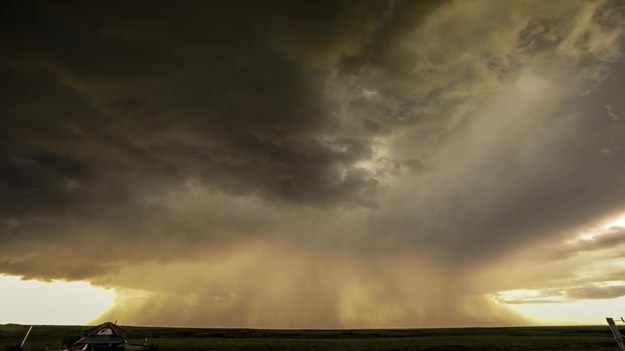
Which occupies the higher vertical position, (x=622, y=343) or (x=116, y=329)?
(x=116, y=329)

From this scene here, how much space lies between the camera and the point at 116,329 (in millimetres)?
66125

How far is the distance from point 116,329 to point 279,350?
3685cm

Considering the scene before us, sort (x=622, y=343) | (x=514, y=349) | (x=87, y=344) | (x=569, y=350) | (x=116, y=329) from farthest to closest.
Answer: (x=514, y=349) < (x=569, y=350) < (x=116, y=329) < (x=87, y=344) < (x=622, y=343)

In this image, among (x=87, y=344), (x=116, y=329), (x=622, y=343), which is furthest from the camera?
(x=116, y=329)

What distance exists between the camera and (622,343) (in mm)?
22391

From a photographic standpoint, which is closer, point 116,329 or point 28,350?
point 116,329

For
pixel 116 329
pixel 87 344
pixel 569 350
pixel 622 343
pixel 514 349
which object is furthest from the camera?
pixel 514 349

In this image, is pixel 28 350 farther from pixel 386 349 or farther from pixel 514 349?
pixel 514 349

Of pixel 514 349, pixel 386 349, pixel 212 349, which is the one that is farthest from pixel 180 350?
pixel 514 349

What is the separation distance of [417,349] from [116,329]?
6360cm

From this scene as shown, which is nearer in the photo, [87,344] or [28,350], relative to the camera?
[87,344]

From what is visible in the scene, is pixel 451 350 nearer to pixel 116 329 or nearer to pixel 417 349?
pixel 417 349

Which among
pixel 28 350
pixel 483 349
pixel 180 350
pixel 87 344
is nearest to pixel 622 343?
pixel 87 344

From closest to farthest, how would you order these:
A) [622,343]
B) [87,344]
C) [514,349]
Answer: [622,343], [87,344], [514,349]
